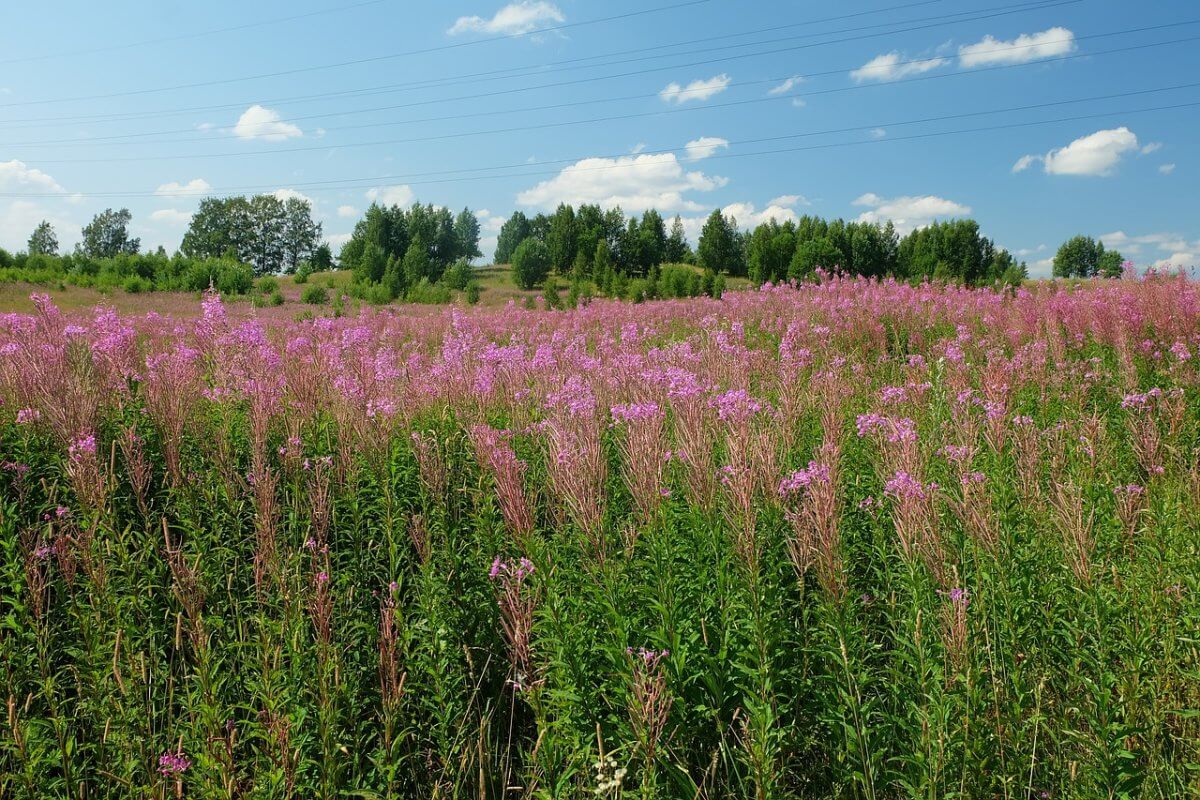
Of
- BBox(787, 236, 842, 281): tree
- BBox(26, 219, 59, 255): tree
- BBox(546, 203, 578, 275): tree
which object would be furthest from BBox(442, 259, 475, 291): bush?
BBox(26, 219, 59, 255): tree

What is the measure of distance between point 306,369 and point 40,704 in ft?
8.89

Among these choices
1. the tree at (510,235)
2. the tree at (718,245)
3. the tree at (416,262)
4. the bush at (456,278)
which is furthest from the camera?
the tree at (510,235)

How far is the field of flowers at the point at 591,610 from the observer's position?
7.26ft

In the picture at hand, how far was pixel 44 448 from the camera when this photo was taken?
4.31 meters

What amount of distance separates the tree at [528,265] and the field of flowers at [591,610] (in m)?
61.4

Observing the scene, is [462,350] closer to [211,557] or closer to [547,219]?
[211,557]

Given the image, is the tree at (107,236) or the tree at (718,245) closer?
the tree at (718,245)

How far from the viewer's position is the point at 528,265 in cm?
6481

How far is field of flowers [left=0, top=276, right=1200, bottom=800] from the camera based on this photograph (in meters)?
2.21

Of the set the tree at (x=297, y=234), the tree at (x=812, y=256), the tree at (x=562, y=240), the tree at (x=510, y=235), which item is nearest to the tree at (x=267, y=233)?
the tree at (x=297, y=234)

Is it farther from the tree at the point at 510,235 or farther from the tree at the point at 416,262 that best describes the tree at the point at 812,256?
the tree at the point at 510,235

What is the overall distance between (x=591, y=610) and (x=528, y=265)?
64329 millimetres

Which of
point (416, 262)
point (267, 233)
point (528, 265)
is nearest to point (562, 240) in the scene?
point (528, 265)

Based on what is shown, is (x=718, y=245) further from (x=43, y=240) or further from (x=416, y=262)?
(x=43, y=240)
